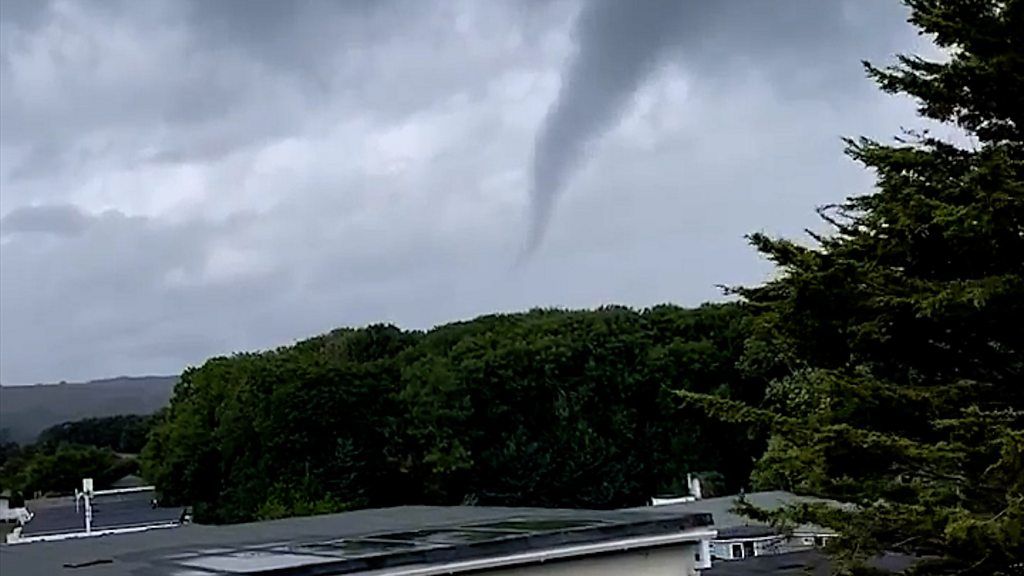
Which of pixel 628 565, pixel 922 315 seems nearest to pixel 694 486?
pixel 922 315

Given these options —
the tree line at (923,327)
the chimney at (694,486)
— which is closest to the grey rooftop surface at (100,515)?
the chimney at (694,486)

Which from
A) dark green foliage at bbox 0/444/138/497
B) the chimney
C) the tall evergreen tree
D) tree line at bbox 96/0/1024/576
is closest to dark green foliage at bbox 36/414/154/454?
dark green foliage at bbox 0/444/138/497

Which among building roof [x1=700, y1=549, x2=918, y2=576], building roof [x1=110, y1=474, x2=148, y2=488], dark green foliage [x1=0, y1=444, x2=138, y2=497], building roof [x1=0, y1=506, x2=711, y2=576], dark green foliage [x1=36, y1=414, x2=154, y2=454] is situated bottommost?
building roof [x1=700, y1=549, x2=918, y2=576]

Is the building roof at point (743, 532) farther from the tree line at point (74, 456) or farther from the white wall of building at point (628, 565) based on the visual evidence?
the white wall of building at point (628, 565)

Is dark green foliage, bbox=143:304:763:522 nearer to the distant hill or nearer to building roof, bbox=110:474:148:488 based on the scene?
building roof, bbox=110:474:148:488

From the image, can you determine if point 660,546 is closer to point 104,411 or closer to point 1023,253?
point 1023,253

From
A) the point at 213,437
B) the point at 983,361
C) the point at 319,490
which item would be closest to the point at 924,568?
the point at 983,361
